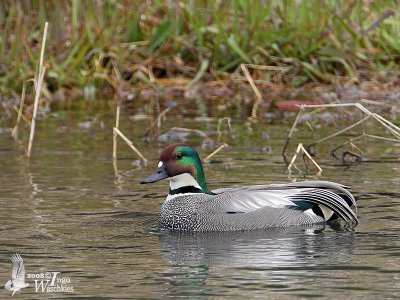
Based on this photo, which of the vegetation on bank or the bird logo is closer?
the bird logo

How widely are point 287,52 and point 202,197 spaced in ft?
25.2

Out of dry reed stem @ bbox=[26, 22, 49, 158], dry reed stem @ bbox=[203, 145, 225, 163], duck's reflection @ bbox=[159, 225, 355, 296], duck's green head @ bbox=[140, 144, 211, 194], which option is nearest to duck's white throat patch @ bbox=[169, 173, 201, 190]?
duck's green head @ bbox=[140, 144, 211, 194]

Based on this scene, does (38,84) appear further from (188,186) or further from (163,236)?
(163,236)

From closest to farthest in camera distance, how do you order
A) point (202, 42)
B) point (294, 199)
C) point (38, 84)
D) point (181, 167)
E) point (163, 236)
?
point (163, 236)
point (294, 199)
point (181, 167)
point (38, 84)
point (202, 42)

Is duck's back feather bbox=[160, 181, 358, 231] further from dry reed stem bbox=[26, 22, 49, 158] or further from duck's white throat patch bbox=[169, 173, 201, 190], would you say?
dry reed stem bbox=[26, 22, 49, 158]

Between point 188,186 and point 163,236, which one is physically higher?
point 188,186

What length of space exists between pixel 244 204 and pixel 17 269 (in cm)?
201

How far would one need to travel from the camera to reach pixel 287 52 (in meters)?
16.3

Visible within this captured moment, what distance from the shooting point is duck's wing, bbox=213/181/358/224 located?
859 centimetres

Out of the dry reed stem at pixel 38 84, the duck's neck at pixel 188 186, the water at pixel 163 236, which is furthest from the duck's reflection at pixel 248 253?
the dry reed stem at pixel 38 84

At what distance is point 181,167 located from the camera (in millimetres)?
8906

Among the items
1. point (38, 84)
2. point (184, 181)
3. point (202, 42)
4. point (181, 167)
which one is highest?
point (38, 84)

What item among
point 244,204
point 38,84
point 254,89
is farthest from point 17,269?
point 254,89

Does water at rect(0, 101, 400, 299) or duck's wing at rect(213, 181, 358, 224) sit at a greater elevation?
duck's wing at rect(213, 181, 358, 224)
